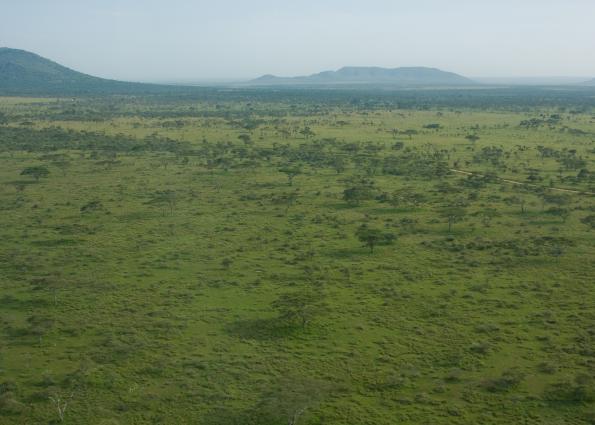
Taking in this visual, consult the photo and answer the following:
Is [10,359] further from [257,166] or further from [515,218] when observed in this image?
[257,166]

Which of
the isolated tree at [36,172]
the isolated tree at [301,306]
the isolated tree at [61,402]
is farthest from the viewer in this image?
the isolated tree at [36,172]

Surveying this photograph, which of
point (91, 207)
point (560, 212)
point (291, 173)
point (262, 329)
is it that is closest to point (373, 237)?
point (262, 329)

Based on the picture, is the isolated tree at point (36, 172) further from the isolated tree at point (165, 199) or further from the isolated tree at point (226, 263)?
the isolated tree at point (226, 263)

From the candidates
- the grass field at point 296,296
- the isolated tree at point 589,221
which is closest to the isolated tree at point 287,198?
the grass field at point 296,296

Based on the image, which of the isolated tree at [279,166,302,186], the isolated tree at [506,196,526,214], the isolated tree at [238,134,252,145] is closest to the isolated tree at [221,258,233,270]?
the isolated tree at [279,166,302,186]

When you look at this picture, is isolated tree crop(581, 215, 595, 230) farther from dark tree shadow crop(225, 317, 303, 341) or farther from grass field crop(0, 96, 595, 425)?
dark tree shadow crop(225, 317, 303, 341)

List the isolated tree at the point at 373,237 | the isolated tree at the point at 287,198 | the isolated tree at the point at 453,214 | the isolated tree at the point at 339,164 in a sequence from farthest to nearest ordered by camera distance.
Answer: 1. the isolated tree at the point at 339,164
2. the isolated tree at the point at 287,198
3. the isolated tree at the point at 453,214
4. the isolated tree at the point at 373,237

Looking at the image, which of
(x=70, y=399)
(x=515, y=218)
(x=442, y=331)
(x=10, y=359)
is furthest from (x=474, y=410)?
(x=515, y=218)
